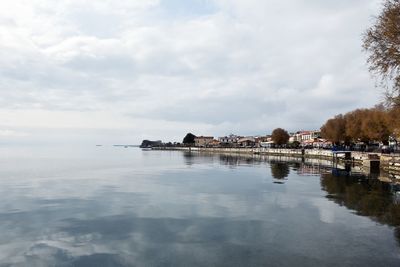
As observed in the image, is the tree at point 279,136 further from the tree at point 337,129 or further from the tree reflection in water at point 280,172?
the tree reflection in water at point 280,172

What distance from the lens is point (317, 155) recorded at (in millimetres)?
109125

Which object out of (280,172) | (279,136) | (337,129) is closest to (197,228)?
(280,172)

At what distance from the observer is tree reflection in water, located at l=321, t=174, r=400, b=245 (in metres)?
21.3

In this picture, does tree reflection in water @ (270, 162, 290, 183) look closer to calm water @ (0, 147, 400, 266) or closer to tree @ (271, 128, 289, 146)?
calm water @ (0, 147, 400, 266)

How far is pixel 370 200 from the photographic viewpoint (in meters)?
27.7

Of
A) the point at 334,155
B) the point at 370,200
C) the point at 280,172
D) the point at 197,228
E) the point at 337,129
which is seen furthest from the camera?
the point at 337,129

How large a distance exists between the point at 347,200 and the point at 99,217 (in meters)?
17.3

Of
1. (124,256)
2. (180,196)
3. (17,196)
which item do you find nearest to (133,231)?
(124,256)

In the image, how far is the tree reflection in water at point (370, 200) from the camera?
2130 cm

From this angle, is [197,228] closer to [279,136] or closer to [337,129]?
[337,129]

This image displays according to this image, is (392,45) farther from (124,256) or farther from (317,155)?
(317,155)

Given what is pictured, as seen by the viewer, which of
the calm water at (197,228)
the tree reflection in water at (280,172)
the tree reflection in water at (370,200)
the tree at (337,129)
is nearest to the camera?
the calm water at (197,228)

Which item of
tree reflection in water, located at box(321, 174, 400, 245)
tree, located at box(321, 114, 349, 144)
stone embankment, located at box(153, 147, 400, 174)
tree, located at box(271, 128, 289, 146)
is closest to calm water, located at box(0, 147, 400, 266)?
tree reflection in water, located at box(321, 174, 400, 245)

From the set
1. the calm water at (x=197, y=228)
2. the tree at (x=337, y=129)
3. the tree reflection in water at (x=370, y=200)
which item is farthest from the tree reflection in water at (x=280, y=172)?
the tree at (x=337, y=129)
